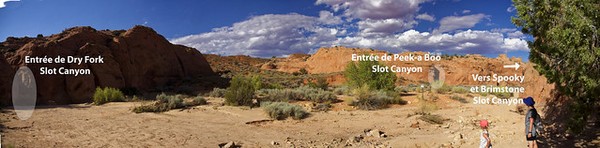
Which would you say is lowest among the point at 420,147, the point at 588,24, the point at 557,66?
the point at 420,147

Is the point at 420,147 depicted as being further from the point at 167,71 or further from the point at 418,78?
the point at 418,78

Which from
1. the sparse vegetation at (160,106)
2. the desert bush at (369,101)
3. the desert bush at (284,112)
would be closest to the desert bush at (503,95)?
the desert bush at (369,101)

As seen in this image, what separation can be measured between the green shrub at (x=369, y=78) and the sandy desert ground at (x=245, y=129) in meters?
8.76

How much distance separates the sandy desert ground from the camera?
11.1 meters

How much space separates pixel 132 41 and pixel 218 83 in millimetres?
7144

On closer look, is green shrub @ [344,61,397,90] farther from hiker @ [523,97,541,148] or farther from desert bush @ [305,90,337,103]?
hiker @ [523,97,541,148]

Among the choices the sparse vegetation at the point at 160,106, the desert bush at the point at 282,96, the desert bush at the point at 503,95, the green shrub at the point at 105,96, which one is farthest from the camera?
the desert bush at the point at 503,95

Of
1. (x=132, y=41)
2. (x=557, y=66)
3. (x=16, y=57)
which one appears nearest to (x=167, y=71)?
(x=132, y=41)

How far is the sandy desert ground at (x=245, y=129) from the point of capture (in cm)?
1113

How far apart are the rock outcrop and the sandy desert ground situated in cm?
629

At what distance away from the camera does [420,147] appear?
10750 mm

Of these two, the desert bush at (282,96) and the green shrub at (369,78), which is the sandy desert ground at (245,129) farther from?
the green shrub at (369,78)

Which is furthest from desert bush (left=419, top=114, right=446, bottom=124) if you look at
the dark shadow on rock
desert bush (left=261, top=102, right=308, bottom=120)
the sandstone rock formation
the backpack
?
the sandstone rock formation

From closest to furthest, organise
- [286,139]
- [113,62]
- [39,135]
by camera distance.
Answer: [39,135] < [286,139] < [113,62]
